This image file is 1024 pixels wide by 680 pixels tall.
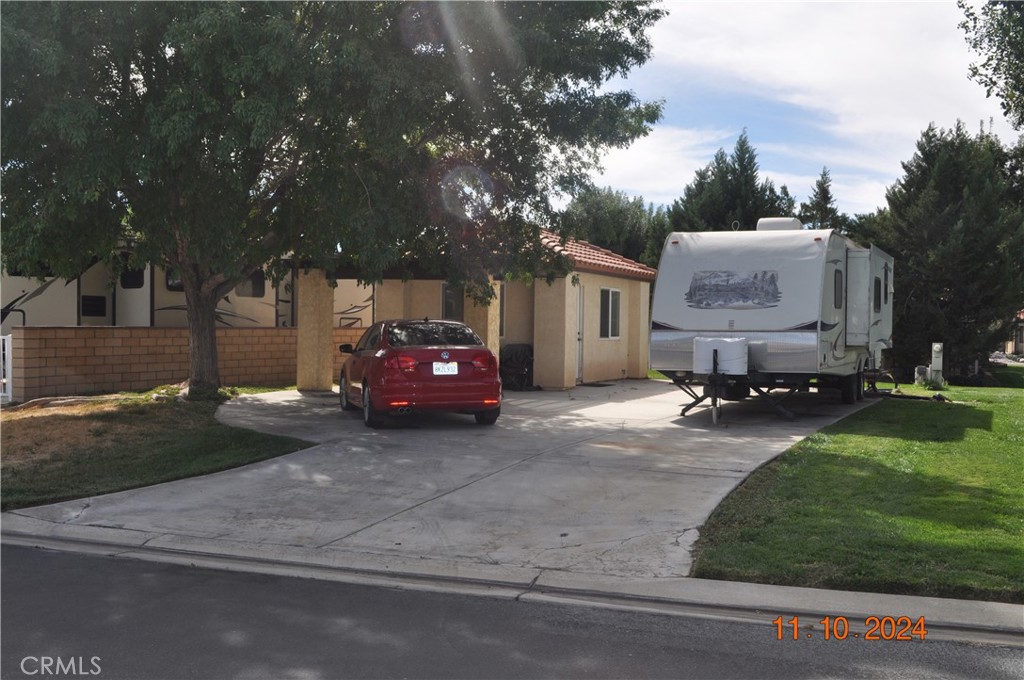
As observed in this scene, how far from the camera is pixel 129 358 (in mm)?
17656

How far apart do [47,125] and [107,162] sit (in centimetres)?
69

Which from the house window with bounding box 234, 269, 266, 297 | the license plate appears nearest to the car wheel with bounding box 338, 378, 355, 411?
the license plate

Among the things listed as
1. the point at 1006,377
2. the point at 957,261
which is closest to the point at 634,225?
the point at 957,261

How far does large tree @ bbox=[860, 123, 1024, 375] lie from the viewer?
31469 mm

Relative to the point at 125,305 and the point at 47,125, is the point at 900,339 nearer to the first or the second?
the point at 125,305

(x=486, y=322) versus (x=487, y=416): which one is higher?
(x=486, y=322)

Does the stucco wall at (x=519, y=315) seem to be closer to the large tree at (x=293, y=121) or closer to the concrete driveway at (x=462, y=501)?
the large tree at (x=293, y=121)

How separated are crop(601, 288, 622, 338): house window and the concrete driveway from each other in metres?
8.40

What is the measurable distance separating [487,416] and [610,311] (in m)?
9.39

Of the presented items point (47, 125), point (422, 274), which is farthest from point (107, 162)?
point (422, 274)

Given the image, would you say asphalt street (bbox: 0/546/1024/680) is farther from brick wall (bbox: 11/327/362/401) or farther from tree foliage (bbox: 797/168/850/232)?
tree foliage (bbox: 797/168/850/232)

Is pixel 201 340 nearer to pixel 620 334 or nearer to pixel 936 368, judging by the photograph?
pixel 620 334

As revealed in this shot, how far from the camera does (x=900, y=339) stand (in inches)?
1273

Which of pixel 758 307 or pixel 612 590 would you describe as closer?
pixel 612 590
